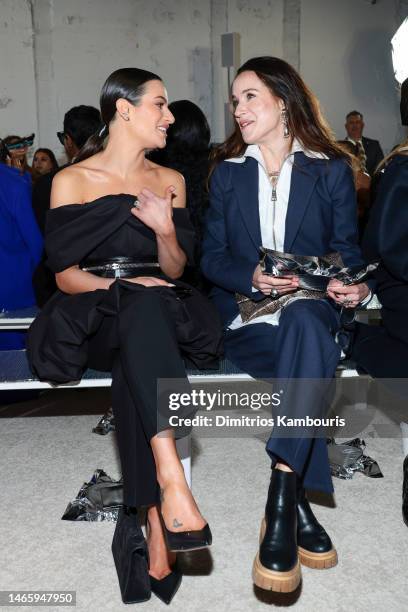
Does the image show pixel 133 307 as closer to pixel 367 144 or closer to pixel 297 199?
pixel 297 199

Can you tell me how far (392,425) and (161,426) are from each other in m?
1.97

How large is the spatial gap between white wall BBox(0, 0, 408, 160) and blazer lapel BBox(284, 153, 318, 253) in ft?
28.4

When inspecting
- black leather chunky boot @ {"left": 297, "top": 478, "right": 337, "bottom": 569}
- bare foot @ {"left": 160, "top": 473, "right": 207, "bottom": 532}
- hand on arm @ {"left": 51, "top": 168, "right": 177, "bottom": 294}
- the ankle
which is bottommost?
black leather chunky boot @ {"left": 297, "top": 478, "right": 337, "bottom": 569}

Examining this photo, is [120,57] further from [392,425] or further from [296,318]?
Answer: [296,318]

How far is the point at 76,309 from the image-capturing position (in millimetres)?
2490

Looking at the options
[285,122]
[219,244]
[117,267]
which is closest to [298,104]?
[285,122]

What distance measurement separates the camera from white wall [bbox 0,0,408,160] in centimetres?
1073

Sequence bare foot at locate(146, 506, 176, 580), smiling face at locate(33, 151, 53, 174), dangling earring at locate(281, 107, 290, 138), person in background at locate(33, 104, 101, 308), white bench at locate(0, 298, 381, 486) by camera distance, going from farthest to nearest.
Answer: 1. smiling face at locate(33, 151, 53, 174)
2. person in background at locate(33, 104, 101, 308)
3. dangling earring at locate(281, 107, 290, 138)
4. white bench at locate(0, 298, 381, 486)
5. bare foot at locate(146, 506, 176, 580)

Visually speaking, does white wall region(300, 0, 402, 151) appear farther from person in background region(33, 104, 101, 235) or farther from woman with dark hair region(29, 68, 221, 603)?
woman with dark hair region(29, 68, 221, 603)

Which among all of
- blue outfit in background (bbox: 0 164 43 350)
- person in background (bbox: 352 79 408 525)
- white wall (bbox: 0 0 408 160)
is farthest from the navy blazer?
white wall (bbox: 0 0 408 160)

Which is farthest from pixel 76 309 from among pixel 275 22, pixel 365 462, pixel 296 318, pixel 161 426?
pixel 275 22

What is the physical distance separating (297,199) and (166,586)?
1400mm

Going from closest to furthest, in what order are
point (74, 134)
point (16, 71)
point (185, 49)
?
point (74, 134) < point (16, 71) < point (185, 49)

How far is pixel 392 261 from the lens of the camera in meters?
2.55
